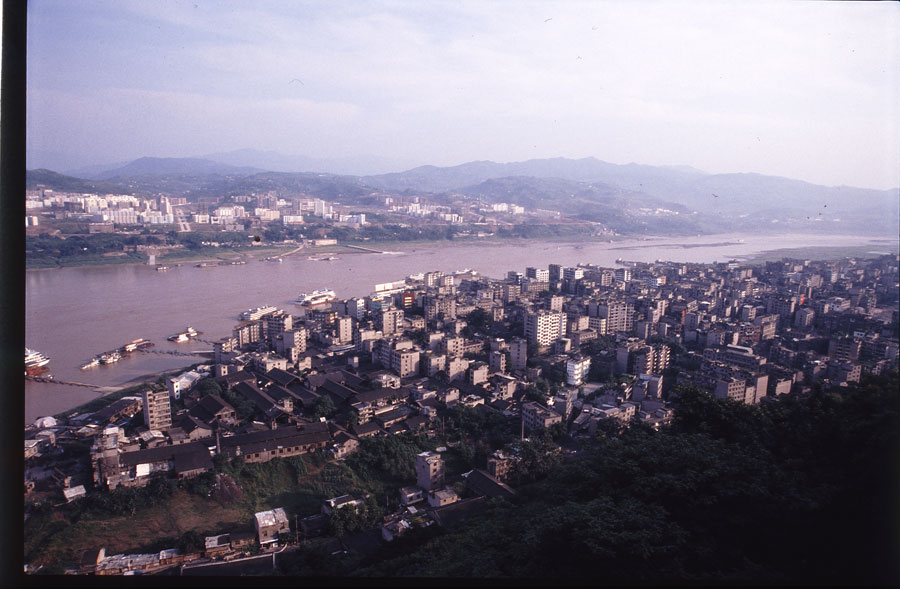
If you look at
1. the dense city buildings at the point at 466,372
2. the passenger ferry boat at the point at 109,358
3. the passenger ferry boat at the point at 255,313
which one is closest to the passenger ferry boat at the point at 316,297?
the dense city buildings at the point at 466,372

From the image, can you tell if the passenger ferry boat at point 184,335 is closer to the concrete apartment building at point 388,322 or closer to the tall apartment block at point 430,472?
Answer: the concrete apartment building at point 388,322

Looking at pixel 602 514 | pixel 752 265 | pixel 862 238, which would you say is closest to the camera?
pixel 602 514

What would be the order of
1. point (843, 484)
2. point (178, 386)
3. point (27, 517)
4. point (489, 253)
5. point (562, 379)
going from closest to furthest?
point (27, 517), point (843, 484), point (178, 386), point (562, 379), point (489, 253)

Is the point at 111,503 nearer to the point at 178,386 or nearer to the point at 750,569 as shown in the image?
the point at 178,386

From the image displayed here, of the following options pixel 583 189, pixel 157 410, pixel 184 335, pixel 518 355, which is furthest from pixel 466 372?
pixel 583 189

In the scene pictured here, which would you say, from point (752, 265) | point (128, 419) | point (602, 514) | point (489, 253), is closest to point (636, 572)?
point (602, 514)

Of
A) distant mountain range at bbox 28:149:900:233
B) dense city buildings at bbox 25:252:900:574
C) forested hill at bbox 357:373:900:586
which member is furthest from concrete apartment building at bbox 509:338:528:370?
distant mountain range at bbox 28:149:900:233

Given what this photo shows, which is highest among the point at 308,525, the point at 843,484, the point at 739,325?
the point at 843,484
